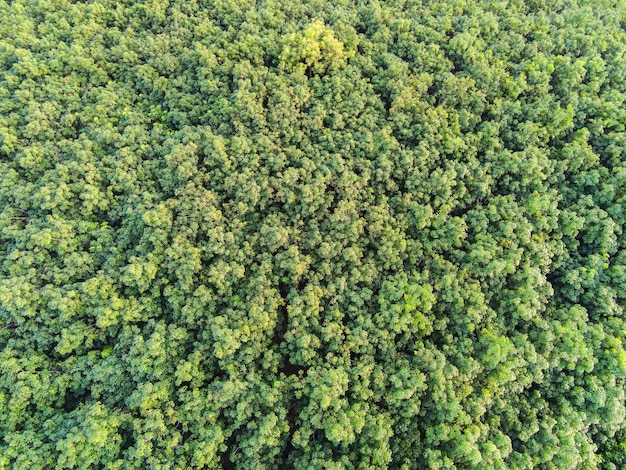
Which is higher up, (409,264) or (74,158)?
(409,264)

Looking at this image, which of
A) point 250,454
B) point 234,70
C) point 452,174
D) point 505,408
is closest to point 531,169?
point 452,174

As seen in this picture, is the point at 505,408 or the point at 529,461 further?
the point at 505,408

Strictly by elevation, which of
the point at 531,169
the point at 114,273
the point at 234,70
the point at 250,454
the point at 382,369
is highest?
the point at 531,169

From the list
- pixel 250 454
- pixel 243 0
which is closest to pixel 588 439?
pixel 250 454

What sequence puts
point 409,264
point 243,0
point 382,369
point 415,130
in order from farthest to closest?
1. point 243,0
2. point 415,130
3. point 409,264
4. point 382,369

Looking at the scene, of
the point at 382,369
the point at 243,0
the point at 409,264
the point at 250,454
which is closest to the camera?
the point at 250,454

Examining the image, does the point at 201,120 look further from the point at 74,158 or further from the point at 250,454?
the point at 250,454

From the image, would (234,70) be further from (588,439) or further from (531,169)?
(588,439)
